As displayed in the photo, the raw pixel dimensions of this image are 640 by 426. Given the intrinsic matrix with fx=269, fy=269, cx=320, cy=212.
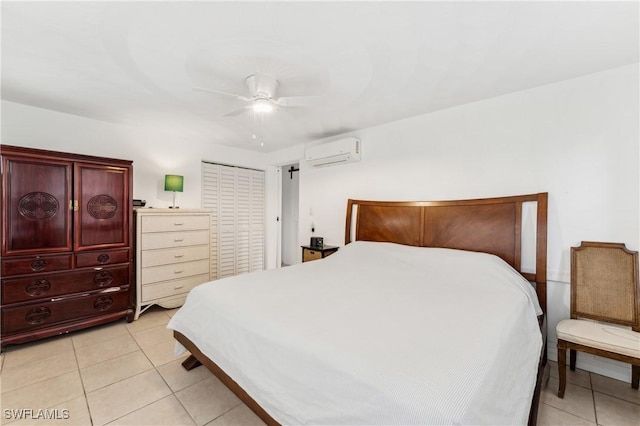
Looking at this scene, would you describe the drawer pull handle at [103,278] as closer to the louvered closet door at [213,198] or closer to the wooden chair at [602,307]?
the louvered closet door at [213,198]

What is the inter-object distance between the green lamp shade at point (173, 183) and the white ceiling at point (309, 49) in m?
1.00

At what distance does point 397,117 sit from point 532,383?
8.69 ft

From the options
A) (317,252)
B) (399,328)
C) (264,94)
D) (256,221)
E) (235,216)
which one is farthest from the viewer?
(256,221)

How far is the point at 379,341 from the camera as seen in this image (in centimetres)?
120

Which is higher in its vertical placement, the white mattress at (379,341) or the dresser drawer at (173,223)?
the dresser drawer at (173,223)

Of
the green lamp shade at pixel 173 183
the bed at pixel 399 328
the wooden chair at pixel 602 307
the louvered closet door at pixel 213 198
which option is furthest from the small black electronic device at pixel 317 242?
the wooden chair at pixel 602 307

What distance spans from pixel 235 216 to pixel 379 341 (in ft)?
13.0

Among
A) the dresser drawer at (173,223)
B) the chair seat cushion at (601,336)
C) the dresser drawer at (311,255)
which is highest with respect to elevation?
the dresser drawer at (173,223)

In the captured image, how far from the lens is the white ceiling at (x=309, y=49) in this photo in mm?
1470

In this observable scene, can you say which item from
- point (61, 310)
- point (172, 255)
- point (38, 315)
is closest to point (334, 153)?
point (172, 255)

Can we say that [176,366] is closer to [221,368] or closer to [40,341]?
[221,368]

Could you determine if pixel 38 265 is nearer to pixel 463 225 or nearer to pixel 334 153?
pixel 334 153
